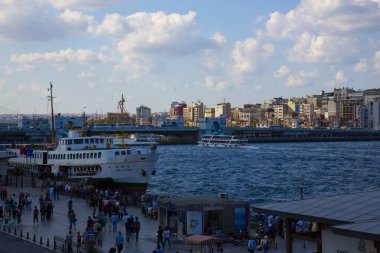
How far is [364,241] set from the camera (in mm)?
11000

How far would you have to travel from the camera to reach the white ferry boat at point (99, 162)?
44.4m

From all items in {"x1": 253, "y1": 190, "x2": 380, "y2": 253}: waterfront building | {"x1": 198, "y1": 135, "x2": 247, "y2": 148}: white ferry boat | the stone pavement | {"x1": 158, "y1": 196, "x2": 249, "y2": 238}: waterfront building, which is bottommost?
{"x1": 198, "y1": 135, "x2": 247, "y2": 148}: white ferry boat

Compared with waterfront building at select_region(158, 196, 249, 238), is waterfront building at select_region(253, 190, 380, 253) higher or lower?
higher

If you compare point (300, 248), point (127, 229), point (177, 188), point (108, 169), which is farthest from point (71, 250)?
point (177, 188)

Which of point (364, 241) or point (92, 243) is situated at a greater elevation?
point (364, 241)

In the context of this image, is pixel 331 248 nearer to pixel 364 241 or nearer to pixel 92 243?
pixel 364 241

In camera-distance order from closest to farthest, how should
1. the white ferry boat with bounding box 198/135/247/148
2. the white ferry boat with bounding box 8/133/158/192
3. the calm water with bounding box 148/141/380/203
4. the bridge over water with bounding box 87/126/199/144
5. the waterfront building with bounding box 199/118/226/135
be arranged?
the white ferry boat with bounding box 8/133/158/192, the calm water with bounding box 148/141/380/203, the bridge over water with bounding box 87/126/199/144, the white ferry boat with bounding box 198/135/247/148, the waterfront building with bounding box 199/118/226/135

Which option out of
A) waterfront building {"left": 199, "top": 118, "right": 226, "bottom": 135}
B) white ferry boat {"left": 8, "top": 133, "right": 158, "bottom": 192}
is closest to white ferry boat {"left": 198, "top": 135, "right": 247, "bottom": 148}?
waterfront building {"left": 199, "top": 118, "right": 226, "bottom": 135}

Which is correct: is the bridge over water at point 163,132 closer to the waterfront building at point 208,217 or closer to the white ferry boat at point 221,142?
the white ferry boat at point 221,142

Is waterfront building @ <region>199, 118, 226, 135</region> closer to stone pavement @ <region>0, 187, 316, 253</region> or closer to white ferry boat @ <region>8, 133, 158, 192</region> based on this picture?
white ferry boat @ <region>8, 133, 158, 192</region>

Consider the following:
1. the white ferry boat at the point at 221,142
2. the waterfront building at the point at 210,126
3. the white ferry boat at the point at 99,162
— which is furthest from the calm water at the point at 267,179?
the waterfront building at the point at 210,126

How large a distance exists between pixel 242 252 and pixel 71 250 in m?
5.25

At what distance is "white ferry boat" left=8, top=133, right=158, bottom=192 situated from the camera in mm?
44438

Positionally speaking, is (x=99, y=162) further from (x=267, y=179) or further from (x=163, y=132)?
(x=163, y=132)
